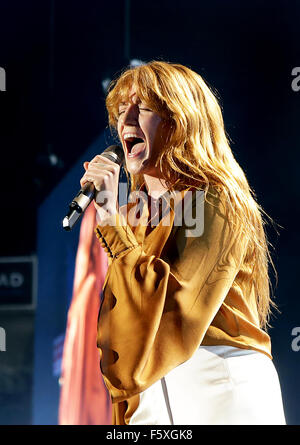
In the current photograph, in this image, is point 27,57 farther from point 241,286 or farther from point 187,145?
point 241,286

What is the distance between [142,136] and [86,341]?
96 cm

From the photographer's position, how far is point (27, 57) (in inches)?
83.7

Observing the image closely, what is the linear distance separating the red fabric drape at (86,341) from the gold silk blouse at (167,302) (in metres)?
0.87

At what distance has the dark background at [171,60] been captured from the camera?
6.13 ft

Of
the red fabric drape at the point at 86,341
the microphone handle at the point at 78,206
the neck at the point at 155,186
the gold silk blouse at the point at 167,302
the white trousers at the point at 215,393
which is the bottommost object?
the red fabric drape at the point at 86,341

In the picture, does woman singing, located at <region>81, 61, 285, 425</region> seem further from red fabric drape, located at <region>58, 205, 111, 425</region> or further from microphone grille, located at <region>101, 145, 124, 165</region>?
red fabric drape, located at <region>58, 205, 111, 425</region>

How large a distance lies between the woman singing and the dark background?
68 cm

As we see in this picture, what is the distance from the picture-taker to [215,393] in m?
1.07

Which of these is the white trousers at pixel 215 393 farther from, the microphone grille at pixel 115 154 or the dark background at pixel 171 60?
the dark background at pixel 171 60

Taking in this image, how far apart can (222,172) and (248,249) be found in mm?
165

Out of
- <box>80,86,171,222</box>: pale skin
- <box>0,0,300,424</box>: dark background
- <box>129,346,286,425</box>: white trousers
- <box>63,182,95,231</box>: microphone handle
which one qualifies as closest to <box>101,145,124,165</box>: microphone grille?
<box>80,86,171,222</box>: pale skin

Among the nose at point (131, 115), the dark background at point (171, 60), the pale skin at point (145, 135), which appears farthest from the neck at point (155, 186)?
the dark background at point (171, 60)

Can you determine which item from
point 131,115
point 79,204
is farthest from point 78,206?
point 131,115
